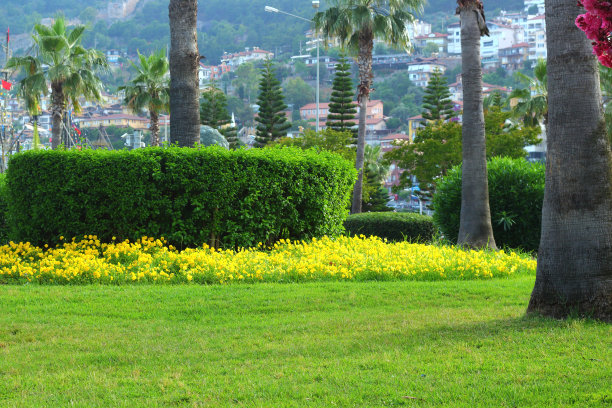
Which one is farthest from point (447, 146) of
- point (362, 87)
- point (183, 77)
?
point (183, 77)

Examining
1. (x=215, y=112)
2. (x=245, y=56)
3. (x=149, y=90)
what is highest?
(x=245, y=56)

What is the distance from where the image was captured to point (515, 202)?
14.6 m

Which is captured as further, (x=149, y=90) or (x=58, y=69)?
(x=149, y=90)

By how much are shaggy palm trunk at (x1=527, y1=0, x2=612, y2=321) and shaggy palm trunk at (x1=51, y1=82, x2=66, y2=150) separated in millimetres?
26417

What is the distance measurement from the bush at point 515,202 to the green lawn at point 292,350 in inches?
Answer: 255

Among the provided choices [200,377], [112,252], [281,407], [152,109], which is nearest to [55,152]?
[112,252]

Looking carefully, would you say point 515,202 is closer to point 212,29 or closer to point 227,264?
point 227,264

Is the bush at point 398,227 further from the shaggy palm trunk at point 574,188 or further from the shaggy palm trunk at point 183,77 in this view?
the shaggy palm trunk at point 574,188

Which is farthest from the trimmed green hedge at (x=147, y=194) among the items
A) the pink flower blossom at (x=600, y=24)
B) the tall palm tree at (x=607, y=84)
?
the tall palm tree at (x=607, y=84)

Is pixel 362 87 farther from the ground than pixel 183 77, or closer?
farther from the ground

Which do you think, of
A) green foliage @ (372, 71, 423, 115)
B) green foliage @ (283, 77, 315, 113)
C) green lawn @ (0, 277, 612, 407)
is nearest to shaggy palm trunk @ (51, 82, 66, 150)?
green lawn @ (0, 277, 612, 407)

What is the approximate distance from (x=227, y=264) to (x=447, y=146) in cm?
2761

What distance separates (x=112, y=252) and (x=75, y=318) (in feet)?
11.0

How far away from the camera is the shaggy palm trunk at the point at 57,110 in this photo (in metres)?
30.0
